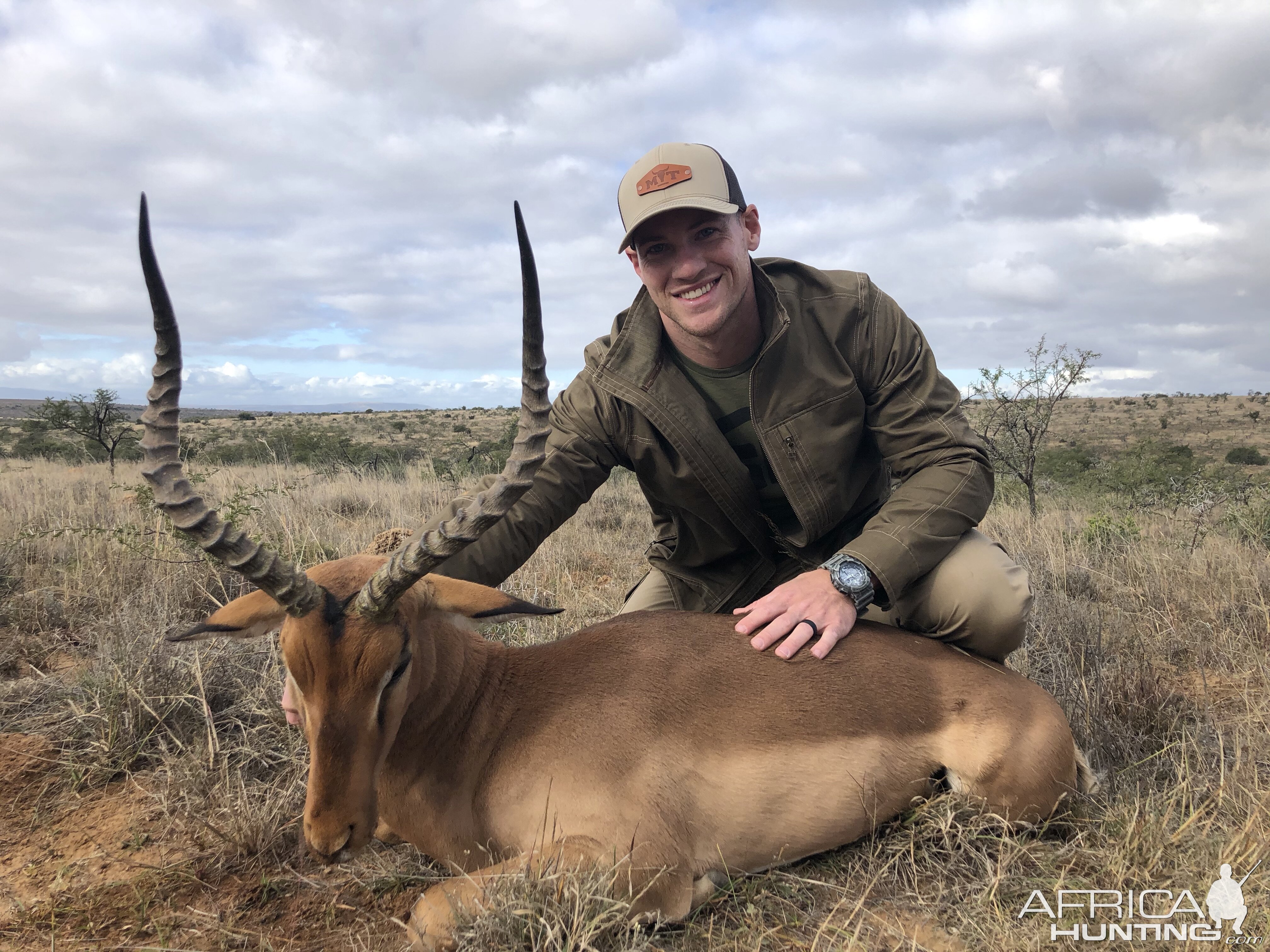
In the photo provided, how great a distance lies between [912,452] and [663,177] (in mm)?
2131

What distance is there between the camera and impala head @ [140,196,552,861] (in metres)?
2.80

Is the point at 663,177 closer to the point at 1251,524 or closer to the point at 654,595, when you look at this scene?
the point at 654,595

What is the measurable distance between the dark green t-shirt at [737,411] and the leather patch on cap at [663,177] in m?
0.97

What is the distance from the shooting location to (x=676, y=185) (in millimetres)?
4496

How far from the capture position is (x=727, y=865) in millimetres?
3510

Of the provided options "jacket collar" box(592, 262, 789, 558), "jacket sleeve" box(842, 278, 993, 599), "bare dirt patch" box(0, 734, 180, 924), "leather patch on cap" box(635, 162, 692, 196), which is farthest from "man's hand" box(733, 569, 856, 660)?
"bare dirt patch" box(0, 734, 180, 924)

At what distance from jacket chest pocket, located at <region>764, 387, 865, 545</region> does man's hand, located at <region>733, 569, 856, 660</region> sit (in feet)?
2.44

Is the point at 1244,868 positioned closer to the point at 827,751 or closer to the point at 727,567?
the point at 827,751

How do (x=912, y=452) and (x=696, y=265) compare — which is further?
(x=912, y=452)

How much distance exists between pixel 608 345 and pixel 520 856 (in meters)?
2.95

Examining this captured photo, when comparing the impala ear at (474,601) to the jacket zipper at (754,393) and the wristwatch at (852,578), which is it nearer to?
the wristwatch at (852,578)

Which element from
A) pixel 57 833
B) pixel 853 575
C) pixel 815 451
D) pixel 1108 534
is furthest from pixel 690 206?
pixel 1108 534

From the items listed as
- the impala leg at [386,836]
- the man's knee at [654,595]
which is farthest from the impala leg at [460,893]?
the man's knee at [654,595]

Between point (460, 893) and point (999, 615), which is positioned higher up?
point (999, 615)
